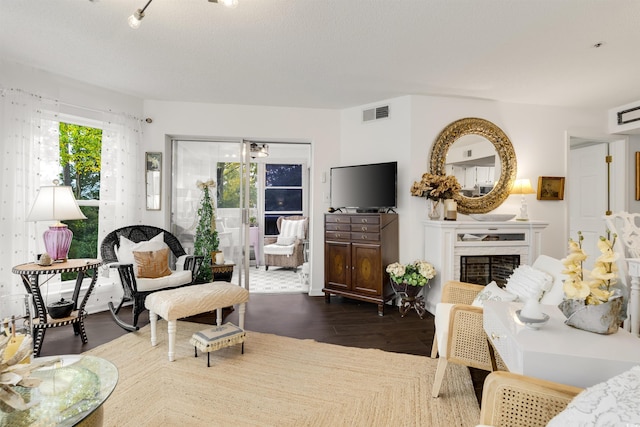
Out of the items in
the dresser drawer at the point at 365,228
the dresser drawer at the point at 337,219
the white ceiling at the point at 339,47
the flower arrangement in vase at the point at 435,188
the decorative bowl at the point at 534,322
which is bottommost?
the decorative bowl at the point at 534,322

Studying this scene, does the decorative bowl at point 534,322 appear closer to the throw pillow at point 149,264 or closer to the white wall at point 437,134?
the white wall at point 437,134

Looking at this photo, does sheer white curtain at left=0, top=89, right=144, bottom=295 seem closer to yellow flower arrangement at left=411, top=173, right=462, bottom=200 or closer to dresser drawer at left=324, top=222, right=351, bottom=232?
dresser drawer at left=324, top=222, right=351, bottom=232

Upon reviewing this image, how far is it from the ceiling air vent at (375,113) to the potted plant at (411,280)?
1.87 meters

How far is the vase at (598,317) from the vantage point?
52.2 inches

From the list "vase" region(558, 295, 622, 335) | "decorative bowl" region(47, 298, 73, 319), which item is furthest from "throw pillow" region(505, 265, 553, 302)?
"decorative bowl" region(47, 298, 73, 319)

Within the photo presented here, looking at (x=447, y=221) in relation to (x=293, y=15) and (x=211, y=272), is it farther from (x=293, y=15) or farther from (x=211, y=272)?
(x=211, y=272)

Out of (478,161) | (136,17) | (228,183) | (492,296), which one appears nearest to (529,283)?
(492,296)

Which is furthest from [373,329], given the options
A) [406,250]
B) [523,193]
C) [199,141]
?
[199,141]

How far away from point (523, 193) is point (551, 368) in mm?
3412

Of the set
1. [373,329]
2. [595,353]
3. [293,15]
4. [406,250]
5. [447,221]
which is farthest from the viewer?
[406,250]

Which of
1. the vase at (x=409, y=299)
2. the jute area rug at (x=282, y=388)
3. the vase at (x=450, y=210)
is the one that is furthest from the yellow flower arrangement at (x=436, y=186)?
the jute area rug at (x=282, y=388)

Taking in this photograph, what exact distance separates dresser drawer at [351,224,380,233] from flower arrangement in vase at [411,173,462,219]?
2.01 ft

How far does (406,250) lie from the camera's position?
4055mm

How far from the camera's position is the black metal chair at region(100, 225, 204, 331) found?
10.1 ft
